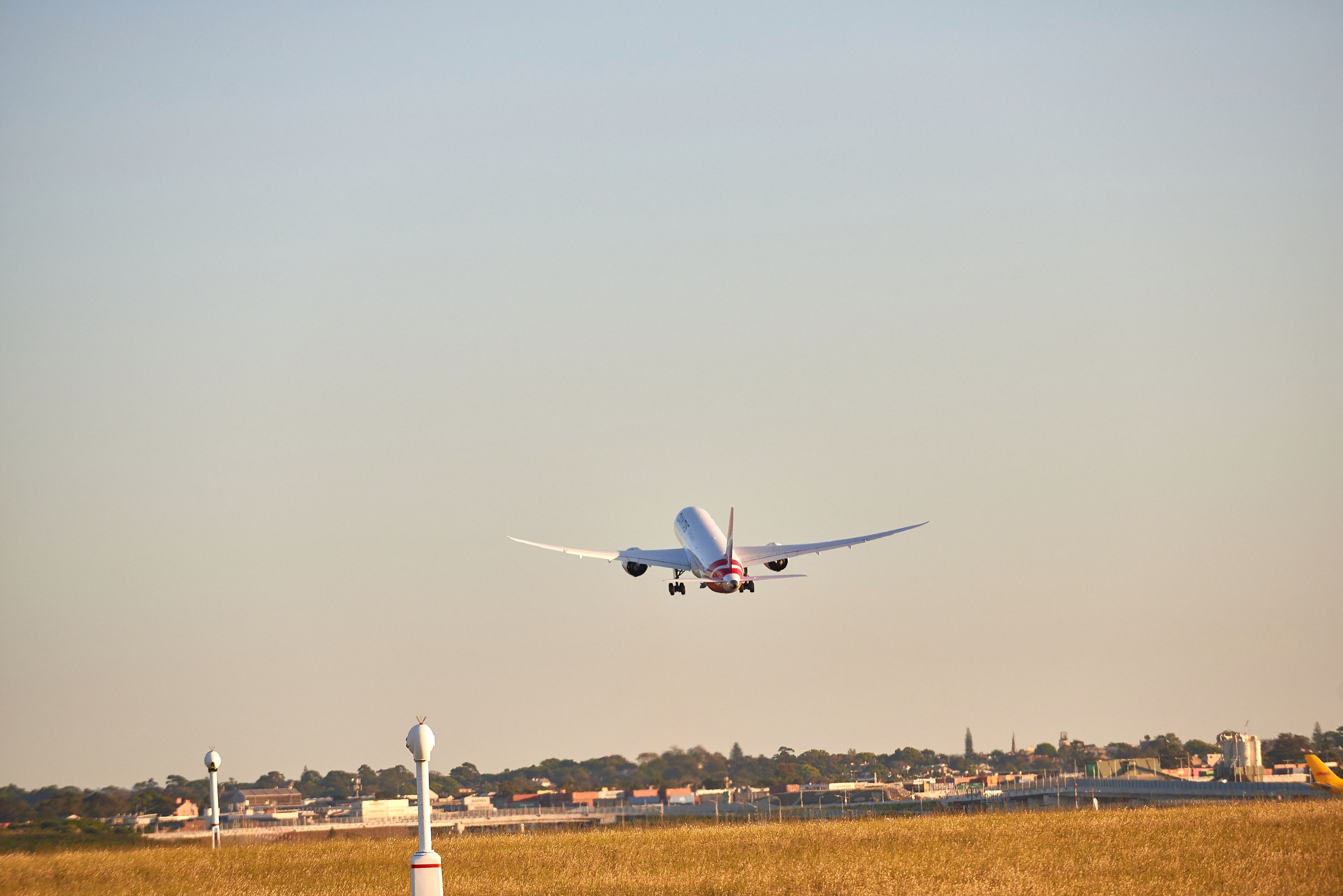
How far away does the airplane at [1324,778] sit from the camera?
77.1m

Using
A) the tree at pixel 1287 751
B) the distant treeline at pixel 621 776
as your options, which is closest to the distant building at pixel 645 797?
the distant treeline at pixel 621 776

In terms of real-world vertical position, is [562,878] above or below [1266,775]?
above

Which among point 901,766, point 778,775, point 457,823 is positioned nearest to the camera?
point 457,823

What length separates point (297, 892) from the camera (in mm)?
36875

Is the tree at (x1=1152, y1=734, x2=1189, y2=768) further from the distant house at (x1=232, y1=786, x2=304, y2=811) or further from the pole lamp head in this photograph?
the pole lamp head

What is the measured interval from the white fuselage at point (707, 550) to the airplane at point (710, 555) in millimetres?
30

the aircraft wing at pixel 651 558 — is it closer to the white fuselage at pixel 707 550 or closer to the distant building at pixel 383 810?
the white fuselage at pixel 707 550

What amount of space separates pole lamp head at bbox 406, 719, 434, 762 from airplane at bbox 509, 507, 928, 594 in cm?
4968

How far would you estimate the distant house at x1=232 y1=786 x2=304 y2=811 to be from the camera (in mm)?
116375

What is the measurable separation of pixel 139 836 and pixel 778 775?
78651mm

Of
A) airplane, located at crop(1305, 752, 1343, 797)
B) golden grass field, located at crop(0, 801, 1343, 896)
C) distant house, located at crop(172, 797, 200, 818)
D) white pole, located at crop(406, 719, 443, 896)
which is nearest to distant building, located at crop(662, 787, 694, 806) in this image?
distant house, located at crop(172, 797, 200, 818)

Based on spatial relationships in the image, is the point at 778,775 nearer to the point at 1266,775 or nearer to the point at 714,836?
the point at 1266,775

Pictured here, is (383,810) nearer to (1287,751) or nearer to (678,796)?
(678,796)

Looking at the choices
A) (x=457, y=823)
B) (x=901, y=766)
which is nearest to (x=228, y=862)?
(x=457, y=823)
